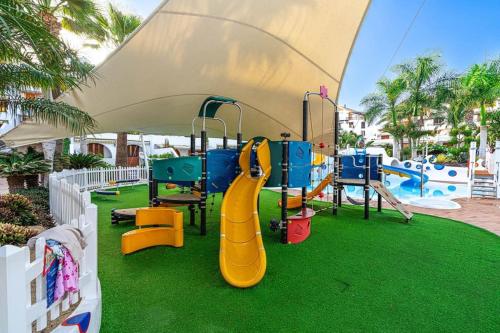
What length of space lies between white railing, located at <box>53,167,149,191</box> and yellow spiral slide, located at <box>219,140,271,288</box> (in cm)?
605

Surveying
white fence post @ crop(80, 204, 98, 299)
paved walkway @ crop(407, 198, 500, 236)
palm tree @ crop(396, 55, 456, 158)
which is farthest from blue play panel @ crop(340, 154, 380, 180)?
palm tree @ crop(396, 55, 456, 158)

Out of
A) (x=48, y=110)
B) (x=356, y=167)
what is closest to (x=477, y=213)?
(x=356, y=167)

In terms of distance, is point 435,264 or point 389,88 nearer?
point 435,264

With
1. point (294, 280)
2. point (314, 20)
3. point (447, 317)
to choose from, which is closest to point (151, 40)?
point (314, 20)

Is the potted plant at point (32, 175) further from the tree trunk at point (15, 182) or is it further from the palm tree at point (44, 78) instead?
the palm tree at point (44, 78)

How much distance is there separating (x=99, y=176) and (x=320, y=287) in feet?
36.4

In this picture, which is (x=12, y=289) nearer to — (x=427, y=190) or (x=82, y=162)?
(x=82, y=162)

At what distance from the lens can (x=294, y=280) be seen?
11.2 ft

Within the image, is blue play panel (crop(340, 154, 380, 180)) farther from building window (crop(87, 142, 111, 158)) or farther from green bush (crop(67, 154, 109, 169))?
building window (crop(87, 142, 111, 158))

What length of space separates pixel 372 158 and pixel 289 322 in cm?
639

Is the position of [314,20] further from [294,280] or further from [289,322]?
[289,322]

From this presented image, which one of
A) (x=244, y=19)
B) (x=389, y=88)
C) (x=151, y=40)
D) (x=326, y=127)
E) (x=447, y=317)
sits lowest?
(x=447, y=317)

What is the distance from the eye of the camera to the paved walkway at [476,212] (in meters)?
6.36

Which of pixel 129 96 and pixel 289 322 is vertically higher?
pixel 129 96
